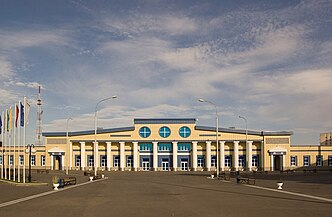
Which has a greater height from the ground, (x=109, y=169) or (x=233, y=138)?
(x=233, y=138)

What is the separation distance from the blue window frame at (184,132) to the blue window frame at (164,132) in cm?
261

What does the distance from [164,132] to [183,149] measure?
5.76m

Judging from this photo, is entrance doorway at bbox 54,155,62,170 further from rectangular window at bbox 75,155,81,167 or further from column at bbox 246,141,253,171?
column at bbox 246,141,253,171

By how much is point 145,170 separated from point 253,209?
77.6 metres

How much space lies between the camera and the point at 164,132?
93.8m

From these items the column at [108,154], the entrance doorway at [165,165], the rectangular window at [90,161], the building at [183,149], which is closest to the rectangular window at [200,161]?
the building at [183,149]

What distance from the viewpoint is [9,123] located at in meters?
46.3

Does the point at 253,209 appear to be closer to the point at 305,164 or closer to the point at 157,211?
the point at 157,211

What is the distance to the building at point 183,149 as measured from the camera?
305 feet

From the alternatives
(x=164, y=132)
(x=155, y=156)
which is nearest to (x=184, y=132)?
(x=164, y=132)

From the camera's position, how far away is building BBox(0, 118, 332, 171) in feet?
305

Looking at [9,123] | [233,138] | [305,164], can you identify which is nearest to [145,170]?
[233,138]

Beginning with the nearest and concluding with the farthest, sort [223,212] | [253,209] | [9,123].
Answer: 1. [223,212]
2. [253,209]
3. [9,123]

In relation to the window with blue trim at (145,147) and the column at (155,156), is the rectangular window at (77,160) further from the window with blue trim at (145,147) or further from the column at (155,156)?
the column at (155,156)
